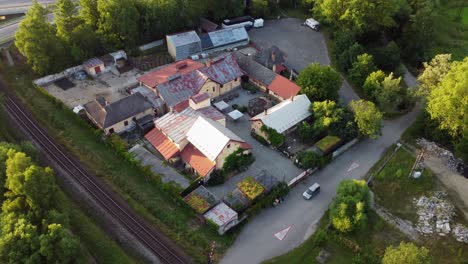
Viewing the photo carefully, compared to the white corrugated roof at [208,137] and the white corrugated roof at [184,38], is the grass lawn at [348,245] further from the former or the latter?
the white corrugated roof at [184,38]

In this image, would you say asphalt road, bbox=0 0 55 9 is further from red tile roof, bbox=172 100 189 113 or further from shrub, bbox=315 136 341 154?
shrub, bbox=315 136 341 154

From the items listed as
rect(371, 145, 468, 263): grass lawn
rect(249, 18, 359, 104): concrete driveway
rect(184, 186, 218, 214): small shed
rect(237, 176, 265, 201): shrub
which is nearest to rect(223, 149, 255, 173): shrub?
rect(237, 176, 265, 201): shrub

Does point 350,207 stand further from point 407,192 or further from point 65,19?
point 65,19

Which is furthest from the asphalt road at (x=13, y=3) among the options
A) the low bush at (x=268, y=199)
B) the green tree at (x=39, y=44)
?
the low bush at (x=268, y=199)

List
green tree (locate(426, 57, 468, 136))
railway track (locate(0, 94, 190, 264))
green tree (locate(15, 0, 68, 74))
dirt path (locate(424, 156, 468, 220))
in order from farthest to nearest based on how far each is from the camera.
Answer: green tree (locate(15, 0, 68, 74)) < green tree (locate(426, 57, 468, 136)) < dirt path (locate(424, 156, 468, 220)) < railway track (locate(0, 94, 190, 264))

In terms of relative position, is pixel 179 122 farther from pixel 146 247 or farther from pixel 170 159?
pixel 146 247

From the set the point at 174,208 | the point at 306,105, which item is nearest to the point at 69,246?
the point at 174,208
